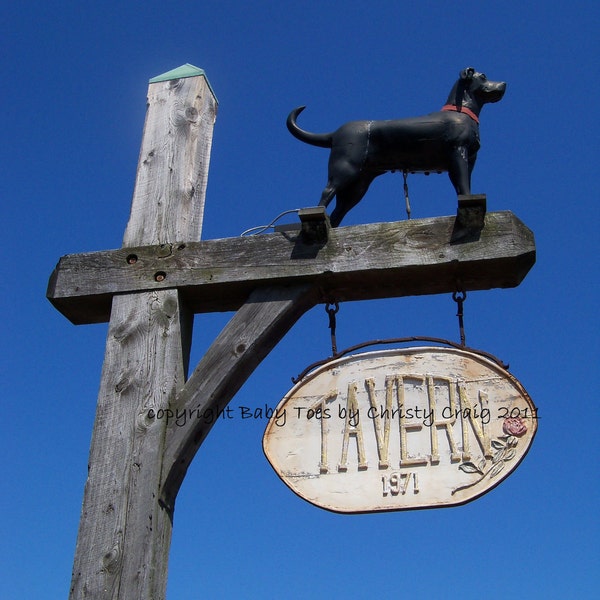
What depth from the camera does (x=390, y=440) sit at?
2.60m

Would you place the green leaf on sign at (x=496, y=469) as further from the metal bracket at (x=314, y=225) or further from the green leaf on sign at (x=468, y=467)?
the metal bracket at (x=314, y=225)

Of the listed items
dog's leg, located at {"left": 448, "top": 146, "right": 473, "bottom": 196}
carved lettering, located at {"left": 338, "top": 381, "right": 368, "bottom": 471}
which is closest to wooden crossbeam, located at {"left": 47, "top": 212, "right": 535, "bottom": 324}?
dog's leg, located at {"left": 448, "top": 146, "right": 473, "bottom": 196}

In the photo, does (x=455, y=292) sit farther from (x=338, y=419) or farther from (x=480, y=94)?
(x=480, y=94)

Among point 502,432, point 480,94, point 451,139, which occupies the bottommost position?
point 502,432

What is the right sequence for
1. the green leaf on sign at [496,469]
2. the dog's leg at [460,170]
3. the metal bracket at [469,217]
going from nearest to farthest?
the green leaf on sign at [496,469] < the metal bracket at [469,217] < the dog's leg at [460,170]

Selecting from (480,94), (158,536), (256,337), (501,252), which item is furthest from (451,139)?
(158,536)

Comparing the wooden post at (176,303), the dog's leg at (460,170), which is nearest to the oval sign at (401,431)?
the wooden post at (176,303)

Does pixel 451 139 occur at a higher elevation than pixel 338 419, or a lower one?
higher

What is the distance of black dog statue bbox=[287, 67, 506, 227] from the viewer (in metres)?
3.18

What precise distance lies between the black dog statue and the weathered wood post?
0.57 m

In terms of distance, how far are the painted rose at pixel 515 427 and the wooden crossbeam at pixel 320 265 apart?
587 millimetres

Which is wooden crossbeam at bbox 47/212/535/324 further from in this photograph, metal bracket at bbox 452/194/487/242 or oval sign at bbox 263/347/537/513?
oval sign at bbox 263/347/537/513

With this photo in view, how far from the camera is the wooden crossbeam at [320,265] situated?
2.89m

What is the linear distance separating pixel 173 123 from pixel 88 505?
5.24ft
